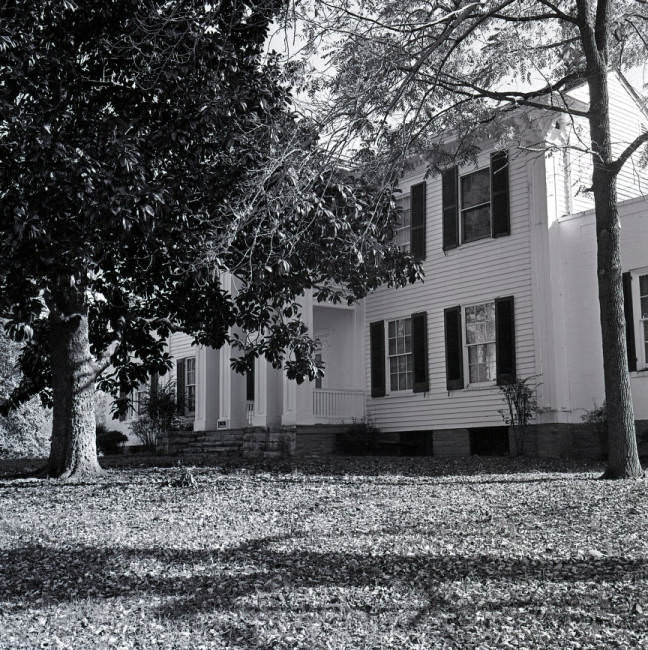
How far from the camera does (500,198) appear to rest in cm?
1675

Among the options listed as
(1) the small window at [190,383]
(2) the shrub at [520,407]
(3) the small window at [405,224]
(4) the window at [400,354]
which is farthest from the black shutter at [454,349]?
(1) the small window at [190,383]

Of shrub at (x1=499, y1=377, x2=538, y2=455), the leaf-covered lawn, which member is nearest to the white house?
shrub at (x1=499, y1=377, x2=538, y2=455)

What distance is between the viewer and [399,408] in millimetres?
18469

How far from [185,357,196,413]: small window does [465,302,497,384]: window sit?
28.1 feet

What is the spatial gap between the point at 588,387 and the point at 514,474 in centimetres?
471

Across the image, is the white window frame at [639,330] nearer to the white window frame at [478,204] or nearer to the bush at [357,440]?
the white window frame at [478,204]

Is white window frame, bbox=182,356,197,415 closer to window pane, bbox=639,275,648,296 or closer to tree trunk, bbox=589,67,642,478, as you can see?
window pane, bbox=639,275,648,296

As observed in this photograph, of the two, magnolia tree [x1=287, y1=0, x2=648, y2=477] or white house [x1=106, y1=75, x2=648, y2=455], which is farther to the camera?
white house [x1=106, y1=75, x2=648, y2=455]

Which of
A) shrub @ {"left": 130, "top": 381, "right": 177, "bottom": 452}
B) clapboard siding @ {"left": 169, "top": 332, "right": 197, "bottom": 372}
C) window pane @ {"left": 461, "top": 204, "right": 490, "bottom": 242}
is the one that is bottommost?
shrub @ {"left": 130, "top": 381, "right": 177, "bottom": 452}

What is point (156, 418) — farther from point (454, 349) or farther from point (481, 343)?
point (481, 343)

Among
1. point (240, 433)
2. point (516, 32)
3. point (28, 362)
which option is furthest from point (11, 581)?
point (240, 433)

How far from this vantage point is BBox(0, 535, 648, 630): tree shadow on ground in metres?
5.21

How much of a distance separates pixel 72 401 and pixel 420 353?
8424mm

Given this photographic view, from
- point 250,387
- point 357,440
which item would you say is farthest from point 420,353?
point 250,387
